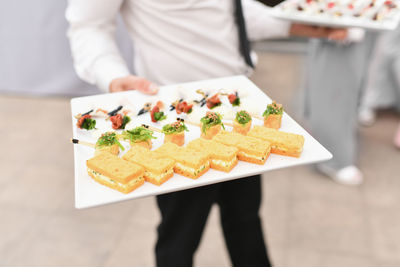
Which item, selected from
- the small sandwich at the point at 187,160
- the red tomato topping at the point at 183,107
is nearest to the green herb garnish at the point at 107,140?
the small sandwich at the point at 187,160

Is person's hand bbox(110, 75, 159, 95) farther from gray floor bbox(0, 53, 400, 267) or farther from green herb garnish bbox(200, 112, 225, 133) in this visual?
gray floor bbox(0, 53, 400, 267)

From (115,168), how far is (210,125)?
0.86ft

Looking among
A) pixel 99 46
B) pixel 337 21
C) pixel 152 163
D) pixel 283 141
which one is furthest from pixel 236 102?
pixel 337 21

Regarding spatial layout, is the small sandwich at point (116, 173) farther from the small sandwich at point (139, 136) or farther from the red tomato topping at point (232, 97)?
the red tomato topping at point (232, 97)

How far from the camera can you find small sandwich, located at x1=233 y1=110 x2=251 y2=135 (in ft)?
3.08

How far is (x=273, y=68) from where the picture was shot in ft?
11.9

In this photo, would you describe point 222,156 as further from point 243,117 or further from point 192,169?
point 243,117

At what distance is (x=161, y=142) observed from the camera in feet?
3.06

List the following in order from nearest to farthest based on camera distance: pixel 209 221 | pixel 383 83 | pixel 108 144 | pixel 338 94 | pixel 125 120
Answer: pixel 108 144 < pixel 125 120 < pixel 209 221 < pixel 338 94 < pixel 383 83

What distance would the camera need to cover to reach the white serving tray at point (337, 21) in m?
1.29

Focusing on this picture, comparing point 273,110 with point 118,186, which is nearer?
point 118,186

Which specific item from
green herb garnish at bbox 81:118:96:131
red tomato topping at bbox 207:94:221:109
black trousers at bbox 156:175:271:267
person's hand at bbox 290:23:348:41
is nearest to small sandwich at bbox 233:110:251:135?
red tomato topping at bbox 207:94:221:109

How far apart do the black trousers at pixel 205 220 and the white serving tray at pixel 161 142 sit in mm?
231

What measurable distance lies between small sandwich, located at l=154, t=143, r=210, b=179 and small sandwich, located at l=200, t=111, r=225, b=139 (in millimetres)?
84
